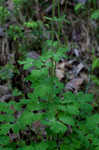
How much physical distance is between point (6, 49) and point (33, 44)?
1.61ft

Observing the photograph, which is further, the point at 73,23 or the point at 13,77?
the point at 73,23

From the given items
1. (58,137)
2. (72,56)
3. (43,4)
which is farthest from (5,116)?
(43,4)

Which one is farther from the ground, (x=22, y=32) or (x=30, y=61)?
(x=22, y=32)

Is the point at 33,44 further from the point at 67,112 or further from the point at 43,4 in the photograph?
the point at 67,112

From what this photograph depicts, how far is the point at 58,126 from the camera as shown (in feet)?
4.91

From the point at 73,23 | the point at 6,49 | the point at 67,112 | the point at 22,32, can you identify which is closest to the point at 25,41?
the point at 22,32

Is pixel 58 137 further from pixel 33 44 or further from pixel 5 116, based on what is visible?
pixel 33 44

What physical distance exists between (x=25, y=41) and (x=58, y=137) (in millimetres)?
2119

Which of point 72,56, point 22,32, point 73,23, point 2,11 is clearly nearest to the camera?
point 2,11

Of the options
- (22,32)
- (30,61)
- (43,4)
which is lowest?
(30,61)

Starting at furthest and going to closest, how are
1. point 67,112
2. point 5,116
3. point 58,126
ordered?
point 5,116, point 67,112, point 58,126

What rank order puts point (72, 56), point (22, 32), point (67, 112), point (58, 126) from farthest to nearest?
point (72, 56), point (22, 32), point (67, 112), point (58, 126)

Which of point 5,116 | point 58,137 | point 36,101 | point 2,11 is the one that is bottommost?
point 58,137

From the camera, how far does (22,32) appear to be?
138 inches
